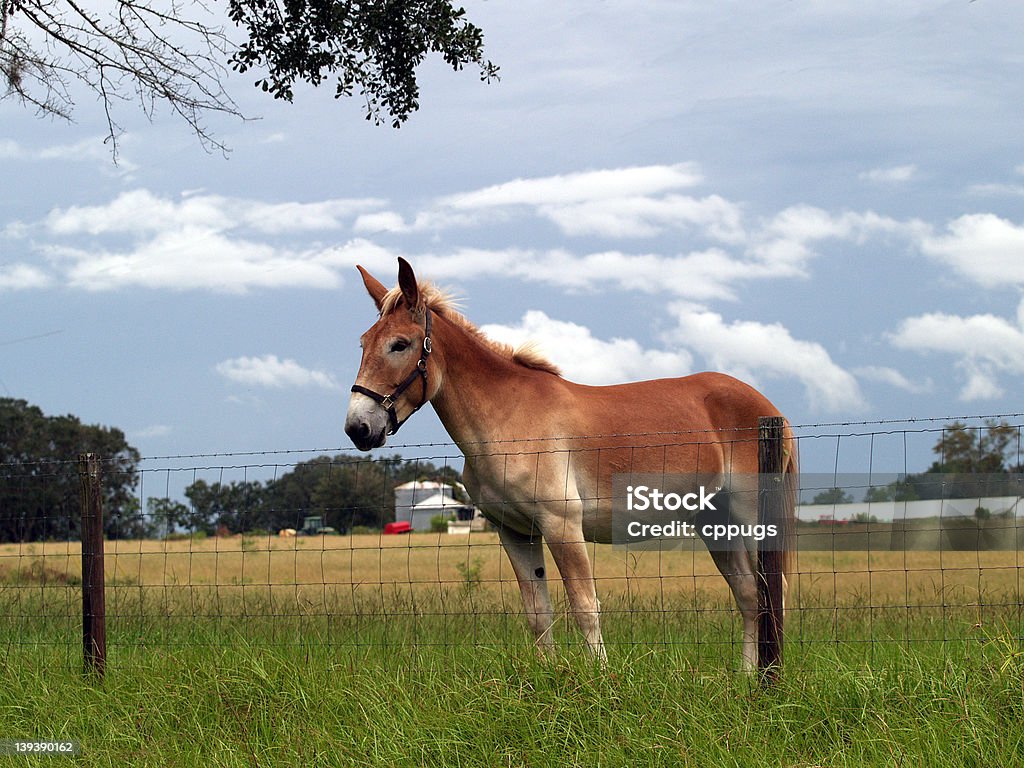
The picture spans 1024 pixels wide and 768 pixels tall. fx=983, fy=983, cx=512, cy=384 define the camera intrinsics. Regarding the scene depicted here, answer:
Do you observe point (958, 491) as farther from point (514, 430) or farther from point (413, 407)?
point (413, 407)

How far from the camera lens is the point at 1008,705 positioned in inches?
187

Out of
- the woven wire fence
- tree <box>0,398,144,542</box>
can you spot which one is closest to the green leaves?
the woven wire fence

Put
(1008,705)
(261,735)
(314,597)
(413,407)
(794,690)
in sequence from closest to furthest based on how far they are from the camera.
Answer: (1008,705), (794,690), (261,735), (413,407), (314,597)

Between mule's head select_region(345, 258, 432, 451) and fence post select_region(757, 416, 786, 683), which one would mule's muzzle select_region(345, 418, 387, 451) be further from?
fence post select_region(757, 416, 786, 683)

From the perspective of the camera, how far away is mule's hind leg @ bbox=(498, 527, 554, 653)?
648 centimetres

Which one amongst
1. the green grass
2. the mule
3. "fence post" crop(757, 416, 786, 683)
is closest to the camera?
the green grass

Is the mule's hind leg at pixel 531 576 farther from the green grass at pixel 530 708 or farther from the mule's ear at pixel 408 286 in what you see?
the mule's ear at pixel 408 286

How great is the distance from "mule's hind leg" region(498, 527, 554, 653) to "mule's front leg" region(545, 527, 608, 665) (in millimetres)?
239

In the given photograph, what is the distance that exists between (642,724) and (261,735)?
213 centimetres

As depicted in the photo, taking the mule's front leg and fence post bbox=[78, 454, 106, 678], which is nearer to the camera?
the mule's front leg

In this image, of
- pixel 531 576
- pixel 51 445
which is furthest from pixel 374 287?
pixel 51 445

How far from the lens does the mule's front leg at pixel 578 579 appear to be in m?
6.23

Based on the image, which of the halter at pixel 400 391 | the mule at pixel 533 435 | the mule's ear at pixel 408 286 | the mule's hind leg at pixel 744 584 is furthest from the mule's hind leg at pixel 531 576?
the mule's ear at pixel 408 286

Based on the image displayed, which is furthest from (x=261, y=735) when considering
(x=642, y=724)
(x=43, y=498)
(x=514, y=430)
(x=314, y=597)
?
(x=43, y=498)
